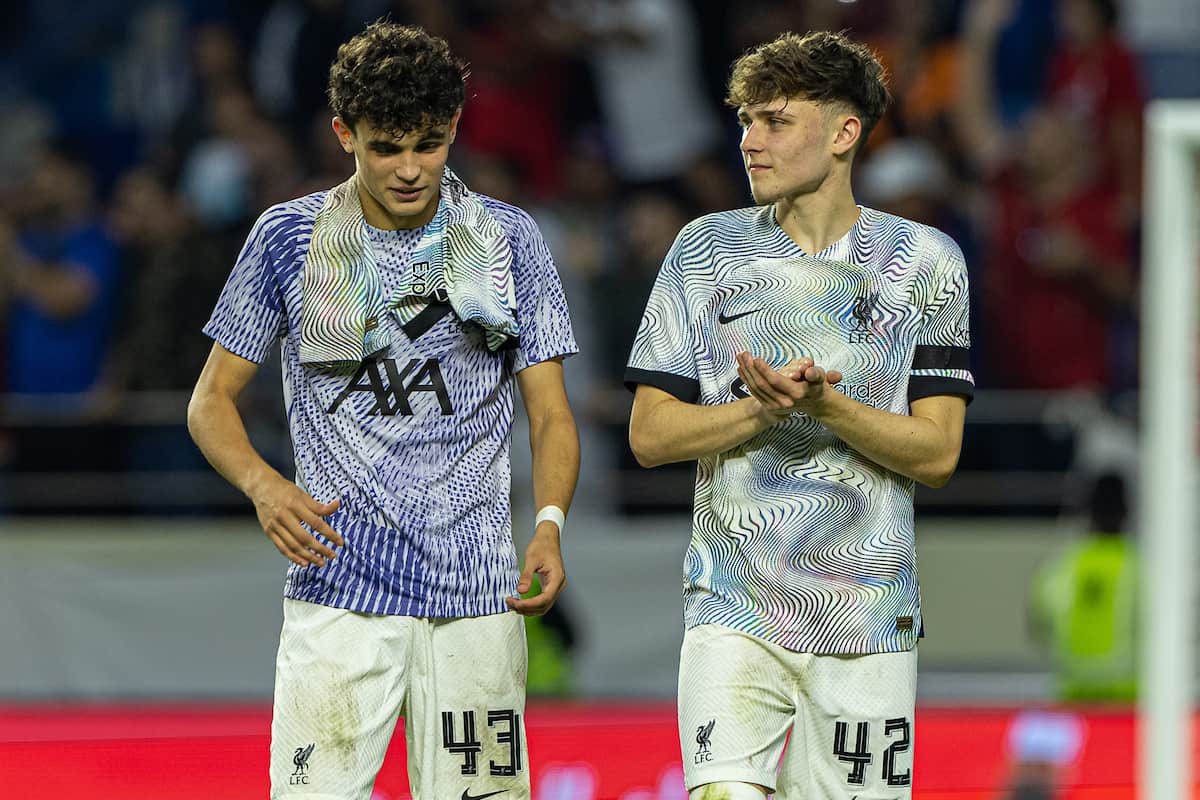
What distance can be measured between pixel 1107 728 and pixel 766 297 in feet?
9.59

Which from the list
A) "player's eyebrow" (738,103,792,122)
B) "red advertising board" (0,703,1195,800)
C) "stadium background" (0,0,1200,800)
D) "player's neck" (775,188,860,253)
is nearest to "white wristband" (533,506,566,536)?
"player's neck" (775,188,860,253)

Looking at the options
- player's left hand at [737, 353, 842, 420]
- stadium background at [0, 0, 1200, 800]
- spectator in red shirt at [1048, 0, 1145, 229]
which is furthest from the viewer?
spectator in red shirt at [1048, 0, 1145, 229]

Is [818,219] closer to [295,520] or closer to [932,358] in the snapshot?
[932,358]

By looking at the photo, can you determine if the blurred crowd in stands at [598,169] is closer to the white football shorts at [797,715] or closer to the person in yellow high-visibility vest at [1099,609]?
the person in yellow high-visibility vest at [1099,609]

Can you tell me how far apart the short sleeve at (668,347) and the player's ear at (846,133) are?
1.32 ft

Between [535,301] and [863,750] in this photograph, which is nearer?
[863,750]

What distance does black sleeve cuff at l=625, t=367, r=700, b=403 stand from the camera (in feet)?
14.0

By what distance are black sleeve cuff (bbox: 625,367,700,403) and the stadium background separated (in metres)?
3.31

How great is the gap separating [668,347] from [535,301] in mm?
309

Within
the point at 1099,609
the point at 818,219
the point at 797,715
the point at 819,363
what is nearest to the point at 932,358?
the point at 819,363

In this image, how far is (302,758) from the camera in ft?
13.4

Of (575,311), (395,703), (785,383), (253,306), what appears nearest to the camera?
(785,383)

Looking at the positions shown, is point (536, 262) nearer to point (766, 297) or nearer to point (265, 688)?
point (766, 297)

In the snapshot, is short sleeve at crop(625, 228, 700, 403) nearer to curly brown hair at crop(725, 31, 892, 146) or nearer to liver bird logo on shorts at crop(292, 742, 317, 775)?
curly brown hair at crop(725, 31, 892, 146)
